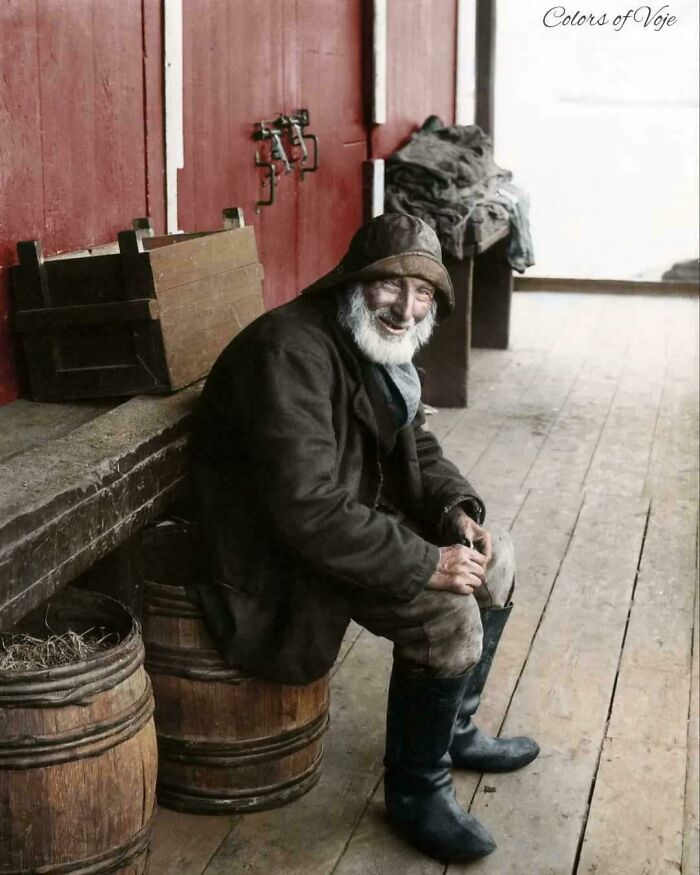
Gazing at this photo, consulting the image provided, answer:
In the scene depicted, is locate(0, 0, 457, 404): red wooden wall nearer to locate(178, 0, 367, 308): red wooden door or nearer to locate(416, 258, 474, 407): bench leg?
locate(178, 0, 367, 308): red wooden door

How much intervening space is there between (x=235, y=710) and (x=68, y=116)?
6.15 ft

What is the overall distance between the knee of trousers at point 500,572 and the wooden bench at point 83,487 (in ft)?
2.67

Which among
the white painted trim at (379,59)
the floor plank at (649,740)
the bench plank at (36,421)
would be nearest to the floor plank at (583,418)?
the floor plank at (649,740)

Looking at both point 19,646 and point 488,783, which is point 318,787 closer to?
point 488,783

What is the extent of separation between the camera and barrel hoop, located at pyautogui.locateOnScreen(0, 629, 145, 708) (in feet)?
7.67

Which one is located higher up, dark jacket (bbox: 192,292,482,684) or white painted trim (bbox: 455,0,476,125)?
white painted trim (bbox: 455,0,476,125)

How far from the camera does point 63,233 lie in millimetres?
3793

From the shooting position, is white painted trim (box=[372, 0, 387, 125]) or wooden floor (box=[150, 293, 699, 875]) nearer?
wooden floor (box=[150, 293, 699, 875])

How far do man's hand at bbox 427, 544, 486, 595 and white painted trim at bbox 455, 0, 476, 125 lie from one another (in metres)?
7.19

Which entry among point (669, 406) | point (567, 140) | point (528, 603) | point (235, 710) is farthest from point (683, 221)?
point (235, 710)

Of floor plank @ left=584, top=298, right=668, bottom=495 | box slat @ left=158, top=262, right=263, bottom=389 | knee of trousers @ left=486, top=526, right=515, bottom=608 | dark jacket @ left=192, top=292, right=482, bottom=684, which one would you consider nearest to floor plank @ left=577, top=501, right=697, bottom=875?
knee of trousers @ left=486, top=526, right=515, bottom=608

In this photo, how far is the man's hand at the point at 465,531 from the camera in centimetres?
321

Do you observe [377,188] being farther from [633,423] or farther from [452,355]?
[633,423]

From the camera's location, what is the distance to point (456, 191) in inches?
286
